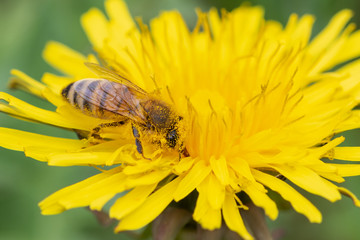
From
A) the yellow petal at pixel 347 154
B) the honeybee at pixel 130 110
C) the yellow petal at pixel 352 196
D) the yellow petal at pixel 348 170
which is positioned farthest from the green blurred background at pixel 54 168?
the honeybee at pixel 130 110

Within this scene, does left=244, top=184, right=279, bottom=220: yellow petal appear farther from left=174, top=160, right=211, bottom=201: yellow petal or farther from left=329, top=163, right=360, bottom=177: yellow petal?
left=329, top=163, right=360, bottom=177: yellow petal

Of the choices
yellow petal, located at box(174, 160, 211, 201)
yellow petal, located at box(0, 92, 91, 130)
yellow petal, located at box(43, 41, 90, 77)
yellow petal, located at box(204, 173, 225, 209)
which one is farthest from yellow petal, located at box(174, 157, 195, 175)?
yellow petal, located at box(43, 41, 90, 77)

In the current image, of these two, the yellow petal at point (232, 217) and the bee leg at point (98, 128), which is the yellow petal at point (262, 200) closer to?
the yellow petal at point (232, 217)

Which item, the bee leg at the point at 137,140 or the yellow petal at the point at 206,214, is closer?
the yellow petal at the point at 206,214

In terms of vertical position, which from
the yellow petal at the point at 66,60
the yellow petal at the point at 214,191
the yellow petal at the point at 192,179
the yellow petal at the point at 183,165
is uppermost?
the yellow petal at the point at 66,60

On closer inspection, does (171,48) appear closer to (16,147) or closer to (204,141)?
(204,141)

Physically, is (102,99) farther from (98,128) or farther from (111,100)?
(98,128)

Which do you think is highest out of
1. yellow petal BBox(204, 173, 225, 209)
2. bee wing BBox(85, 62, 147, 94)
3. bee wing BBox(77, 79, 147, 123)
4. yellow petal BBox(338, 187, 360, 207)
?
bee wing BBox(85, 62, 147, 94)
